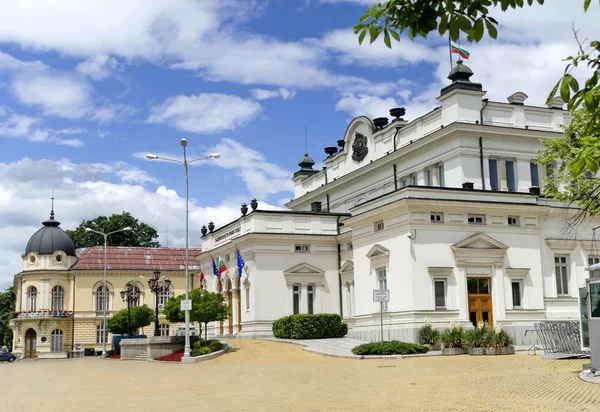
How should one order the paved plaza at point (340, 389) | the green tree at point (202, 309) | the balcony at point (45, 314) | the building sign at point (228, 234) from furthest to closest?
the balcony at point (45, 314) < the building sign at point (228, 234) < the green tree at point (202, 309) < the paved plaza at point (340, 389)

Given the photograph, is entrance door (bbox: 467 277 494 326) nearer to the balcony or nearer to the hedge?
the hedge

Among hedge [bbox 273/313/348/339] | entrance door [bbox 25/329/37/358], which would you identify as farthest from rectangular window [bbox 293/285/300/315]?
entrance door [bbox 25/329/37/358]

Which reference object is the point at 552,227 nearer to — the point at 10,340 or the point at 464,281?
the point at 464,281

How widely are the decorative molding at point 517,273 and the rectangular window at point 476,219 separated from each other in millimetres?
2699

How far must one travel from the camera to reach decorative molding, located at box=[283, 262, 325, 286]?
44375 millimetres

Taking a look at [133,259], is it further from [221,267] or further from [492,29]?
[492,29]

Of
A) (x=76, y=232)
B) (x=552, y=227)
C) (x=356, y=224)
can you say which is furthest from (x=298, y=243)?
(x=76, y=232)

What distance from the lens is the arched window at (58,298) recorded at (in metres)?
72.6

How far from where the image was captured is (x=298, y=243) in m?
45.0

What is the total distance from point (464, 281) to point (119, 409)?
23.6m

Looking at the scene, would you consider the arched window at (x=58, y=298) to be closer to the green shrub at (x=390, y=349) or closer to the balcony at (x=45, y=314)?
the balcony at (x=45, y=314)

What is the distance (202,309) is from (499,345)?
15823 millimetres

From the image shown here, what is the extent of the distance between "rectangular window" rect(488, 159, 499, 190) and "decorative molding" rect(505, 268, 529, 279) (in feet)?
19.4

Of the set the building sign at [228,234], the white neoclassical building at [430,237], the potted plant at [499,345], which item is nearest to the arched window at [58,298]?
the white neoclassical building at [430,237]
